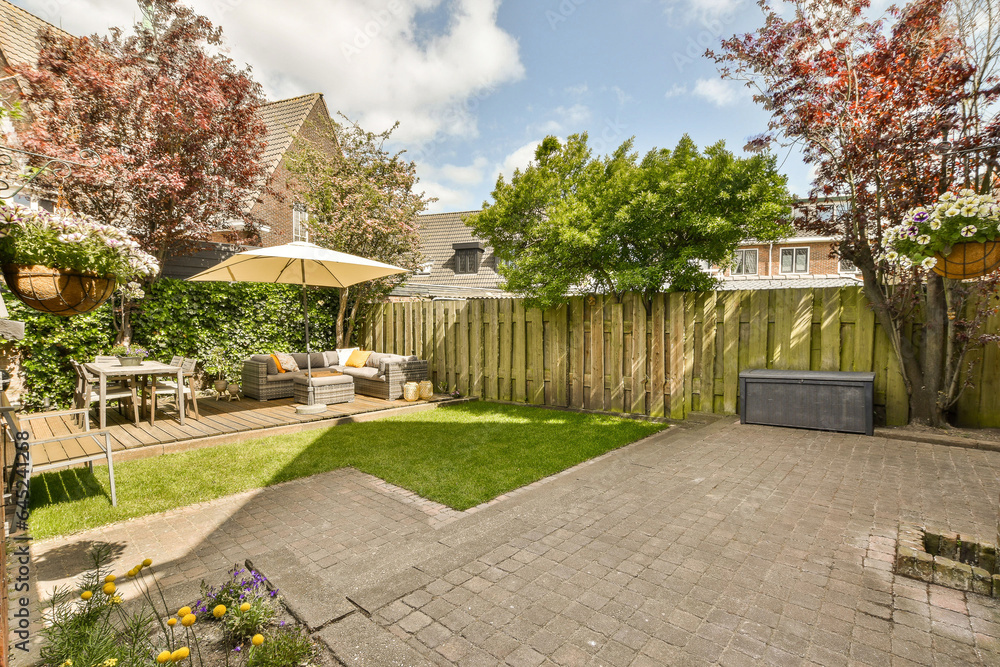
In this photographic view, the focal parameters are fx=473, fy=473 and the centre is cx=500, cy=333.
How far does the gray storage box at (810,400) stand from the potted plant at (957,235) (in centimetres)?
325

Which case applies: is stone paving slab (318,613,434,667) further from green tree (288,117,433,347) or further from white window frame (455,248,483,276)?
white window frame (455,248,483,276)

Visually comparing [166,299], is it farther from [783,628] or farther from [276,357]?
[783,628]

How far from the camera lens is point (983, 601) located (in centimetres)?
242

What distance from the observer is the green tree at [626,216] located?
652cm

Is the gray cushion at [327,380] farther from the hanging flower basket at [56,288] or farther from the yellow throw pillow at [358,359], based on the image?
the hanging flower basket at [56,288]

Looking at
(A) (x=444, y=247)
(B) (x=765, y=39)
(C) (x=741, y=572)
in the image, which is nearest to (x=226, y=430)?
(C) (x=741, y=572)

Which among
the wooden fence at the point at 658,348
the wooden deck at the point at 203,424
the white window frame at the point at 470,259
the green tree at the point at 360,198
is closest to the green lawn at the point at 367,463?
the wooden deck at the point at 203,424

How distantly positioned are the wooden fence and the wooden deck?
1581 millimetres

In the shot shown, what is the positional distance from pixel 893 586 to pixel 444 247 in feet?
75.8

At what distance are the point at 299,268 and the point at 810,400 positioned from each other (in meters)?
7.99

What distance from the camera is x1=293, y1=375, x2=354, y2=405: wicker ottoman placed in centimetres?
836

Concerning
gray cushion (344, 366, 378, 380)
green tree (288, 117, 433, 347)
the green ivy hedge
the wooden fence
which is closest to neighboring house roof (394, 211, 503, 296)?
green tree (288, 117, 433, 347)

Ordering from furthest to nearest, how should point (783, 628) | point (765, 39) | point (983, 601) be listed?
point (765, 39) → point (983, 601) → point (783, 628)

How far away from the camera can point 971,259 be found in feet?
9.08
